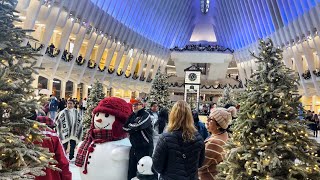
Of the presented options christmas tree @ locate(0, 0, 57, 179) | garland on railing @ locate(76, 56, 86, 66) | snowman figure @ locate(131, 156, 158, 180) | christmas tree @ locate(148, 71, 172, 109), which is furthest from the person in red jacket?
garland on railing @ locate(76, 56, 86, 66)

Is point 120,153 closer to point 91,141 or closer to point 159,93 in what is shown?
point 91,141

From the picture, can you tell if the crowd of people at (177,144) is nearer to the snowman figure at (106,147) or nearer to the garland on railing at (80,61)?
the snowman figure at (106,147)

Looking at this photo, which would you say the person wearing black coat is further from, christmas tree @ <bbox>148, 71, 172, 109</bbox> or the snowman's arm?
christmas tree @ <bbox>148, 71, 172, 109</bbox>

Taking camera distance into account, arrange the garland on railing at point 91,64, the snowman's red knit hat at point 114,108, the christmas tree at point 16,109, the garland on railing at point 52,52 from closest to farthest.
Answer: the christmas tree at point 16,109
the snowman's red knit hat at point 114,108
the garland on railing at point 52,52
the garland on railing at point 91,64

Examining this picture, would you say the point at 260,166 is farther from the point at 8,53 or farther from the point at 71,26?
the point at 71,26

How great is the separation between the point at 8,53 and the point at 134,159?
2515 millimetres

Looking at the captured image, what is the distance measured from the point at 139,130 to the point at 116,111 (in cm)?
74

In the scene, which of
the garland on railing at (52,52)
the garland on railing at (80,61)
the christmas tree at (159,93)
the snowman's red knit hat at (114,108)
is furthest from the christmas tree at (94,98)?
the garland on railing at (80,61)

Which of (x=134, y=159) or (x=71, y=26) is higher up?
(x=71, y=26)

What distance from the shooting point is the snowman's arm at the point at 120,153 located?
4850 millimetres

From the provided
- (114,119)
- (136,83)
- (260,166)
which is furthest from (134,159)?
(136,83)

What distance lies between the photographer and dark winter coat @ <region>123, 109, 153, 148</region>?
215 inches

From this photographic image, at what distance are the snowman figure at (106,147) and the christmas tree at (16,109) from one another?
5.96 feet

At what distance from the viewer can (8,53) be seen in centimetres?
307
